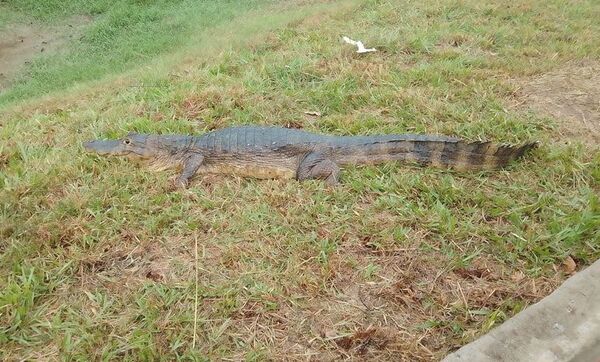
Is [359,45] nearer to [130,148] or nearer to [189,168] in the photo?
[189,168]

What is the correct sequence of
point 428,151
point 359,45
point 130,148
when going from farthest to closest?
point 359,45, point 130,148, point 428,151

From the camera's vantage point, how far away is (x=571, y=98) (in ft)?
17.2

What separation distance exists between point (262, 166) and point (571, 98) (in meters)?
3.14

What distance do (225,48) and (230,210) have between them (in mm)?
3589

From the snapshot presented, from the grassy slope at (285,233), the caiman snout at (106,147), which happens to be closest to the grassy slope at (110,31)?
the grassy slope at (285,233)

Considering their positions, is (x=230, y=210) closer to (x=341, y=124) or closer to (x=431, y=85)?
(x=341, y=124)

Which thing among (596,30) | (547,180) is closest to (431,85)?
(547,180)

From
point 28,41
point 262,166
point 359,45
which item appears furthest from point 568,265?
point 28,41

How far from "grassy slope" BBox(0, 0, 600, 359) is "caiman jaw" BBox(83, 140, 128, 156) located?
0.35ft

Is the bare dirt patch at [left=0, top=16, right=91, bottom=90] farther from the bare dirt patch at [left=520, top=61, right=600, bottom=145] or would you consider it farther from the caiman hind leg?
the bare dirt patch at [left=520, top=61, right=600, bottom=145]

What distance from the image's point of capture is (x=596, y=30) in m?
6.88

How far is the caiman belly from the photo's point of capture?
4219 mm

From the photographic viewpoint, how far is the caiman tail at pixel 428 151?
13.2 feet

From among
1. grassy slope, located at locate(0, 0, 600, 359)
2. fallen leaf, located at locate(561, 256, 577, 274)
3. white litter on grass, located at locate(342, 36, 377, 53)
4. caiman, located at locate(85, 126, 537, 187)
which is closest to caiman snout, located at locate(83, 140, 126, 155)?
caiman, located at locate(85, 126, 537, 187)
